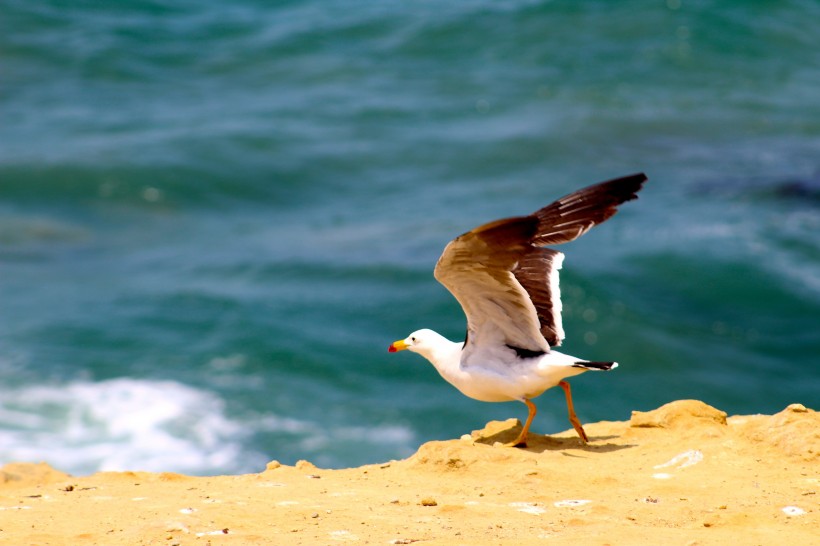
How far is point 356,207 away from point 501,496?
1731 cm

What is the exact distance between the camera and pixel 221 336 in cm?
2009

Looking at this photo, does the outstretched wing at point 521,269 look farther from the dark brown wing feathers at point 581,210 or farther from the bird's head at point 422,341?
the bird's head at point 422,341

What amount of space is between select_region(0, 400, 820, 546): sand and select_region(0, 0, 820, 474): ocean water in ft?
28.4

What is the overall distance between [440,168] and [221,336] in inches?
309

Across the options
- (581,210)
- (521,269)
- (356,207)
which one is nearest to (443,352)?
(521,269)

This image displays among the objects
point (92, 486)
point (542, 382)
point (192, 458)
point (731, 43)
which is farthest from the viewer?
point (731, 43)

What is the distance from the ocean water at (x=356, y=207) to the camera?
18547 mm

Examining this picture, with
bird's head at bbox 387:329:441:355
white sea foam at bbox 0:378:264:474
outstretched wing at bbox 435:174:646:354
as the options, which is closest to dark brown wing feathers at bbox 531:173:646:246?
outstretched wing at bbox 435:174:646:354

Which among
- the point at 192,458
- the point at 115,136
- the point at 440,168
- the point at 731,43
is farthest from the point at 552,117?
the point at 192,458

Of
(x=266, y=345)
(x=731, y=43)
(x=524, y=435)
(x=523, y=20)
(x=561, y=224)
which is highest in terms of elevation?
(x=523, y=20)

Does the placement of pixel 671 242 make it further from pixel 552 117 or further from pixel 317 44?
pixel 317 44

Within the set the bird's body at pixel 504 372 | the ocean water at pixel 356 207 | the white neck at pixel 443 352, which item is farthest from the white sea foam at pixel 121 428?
the bird's body at pixel 504 372

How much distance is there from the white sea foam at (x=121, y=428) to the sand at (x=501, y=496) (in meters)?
7.94

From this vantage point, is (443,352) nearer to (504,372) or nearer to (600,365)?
(504,372)
